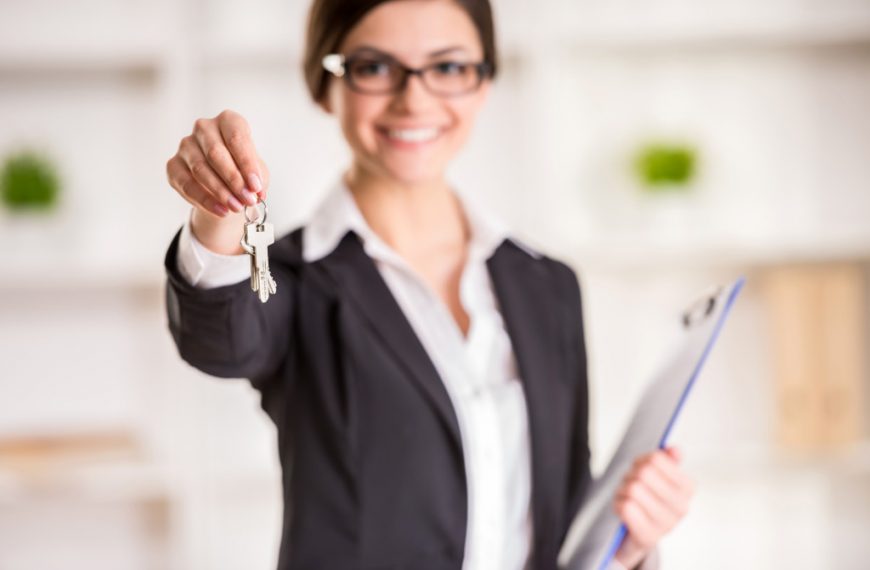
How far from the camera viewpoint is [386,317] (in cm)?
108

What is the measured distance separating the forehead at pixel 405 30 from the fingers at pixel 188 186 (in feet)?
1.27

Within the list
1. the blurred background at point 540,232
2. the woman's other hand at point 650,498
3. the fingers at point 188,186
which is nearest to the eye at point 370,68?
the fingers at point 188,186

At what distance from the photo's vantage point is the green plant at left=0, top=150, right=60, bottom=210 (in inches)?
91.8

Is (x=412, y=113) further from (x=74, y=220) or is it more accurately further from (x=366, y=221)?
(x=74, y=220)

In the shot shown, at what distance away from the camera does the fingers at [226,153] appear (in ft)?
2.22

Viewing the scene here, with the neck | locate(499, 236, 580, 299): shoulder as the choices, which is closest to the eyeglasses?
the neck

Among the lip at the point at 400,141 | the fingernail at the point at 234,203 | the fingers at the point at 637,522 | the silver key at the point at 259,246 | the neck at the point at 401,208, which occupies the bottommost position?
the fingers at the point at 637,522

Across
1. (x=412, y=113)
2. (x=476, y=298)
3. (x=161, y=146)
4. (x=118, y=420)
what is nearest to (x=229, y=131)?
(x=412, y=113)

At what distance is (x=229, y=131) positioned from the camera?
2.31ft

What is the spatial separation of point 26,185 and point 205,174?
181 cm

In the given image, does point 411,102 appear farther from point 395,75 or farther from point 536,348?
point 536,348

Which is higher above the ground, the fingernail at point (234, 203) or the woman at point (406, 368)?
the fingernail at point (234, 203)

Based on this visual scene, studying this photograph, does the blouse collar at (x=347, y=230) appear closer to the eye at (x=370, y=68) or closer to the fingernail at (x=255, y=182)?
the eye at (x=370, y=68)

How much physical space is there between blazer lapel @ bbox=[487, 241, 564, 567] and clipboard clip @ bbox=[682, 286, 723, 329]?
6.4 inches
